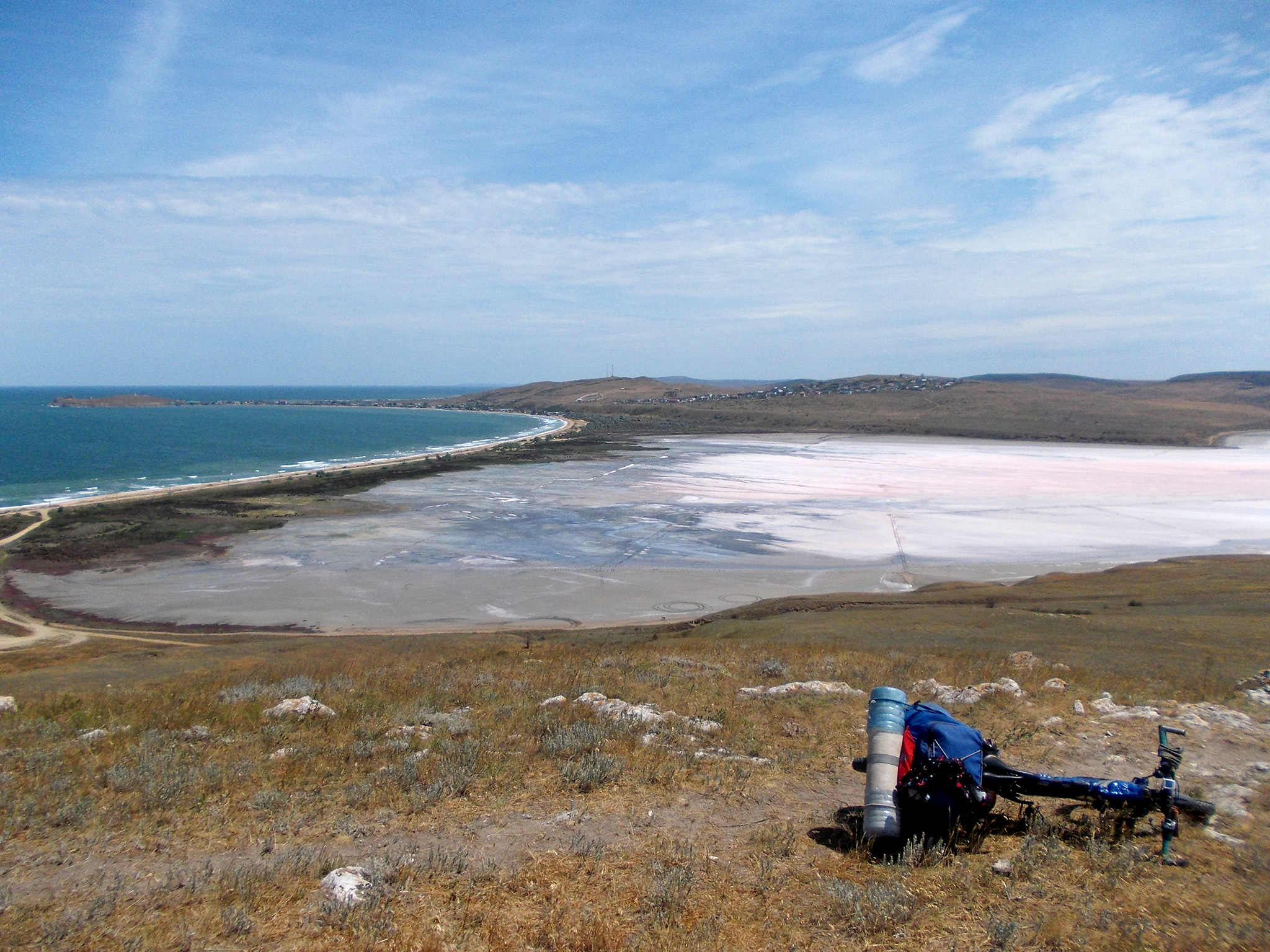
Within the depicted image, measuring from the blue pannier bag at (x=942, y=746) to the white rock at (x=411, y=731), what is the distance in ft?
16.2

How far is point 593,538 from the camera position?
35.8 m

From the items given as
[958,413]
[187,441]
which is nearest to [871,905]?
[187,441]

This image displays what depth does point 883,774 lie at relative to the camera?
5180mm

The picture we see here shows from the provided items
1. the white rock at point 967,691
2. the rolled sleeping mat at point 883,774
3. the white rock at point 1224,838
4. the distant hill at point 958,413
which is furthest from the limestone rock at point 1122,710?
the distant hill at point 958,413

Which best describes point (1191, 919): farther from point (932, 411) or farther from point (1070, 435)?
point (932, 411)

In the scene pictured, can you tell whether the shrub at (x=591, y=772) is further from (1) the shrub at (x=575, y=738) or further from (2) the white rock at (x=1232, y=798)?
(2) the white rock at (x=1232, y=798)

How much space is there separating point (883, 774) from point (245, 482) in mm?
61863

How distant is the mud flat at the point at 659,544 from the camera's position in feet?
85.7

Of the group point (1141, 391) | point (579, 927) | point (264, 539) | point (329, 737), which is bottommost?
point (264, 539)

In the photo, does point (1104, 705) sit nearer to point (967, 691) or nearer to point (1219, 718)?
point (1219, 718)

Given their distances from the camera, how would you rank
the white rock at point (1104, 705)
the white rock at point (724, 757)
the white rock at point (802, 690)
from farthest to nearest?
the white rock at point (802, 690), the white rock at point (1104, 705), the white rock at point (724, 757)

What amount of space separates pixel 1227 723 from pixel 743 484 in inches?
1720

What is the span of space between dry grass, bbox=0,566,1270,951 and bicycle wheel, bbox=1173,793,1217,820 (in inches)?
7.5

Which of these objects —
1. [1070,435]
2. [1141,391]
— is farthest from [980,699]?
[1141,391]
